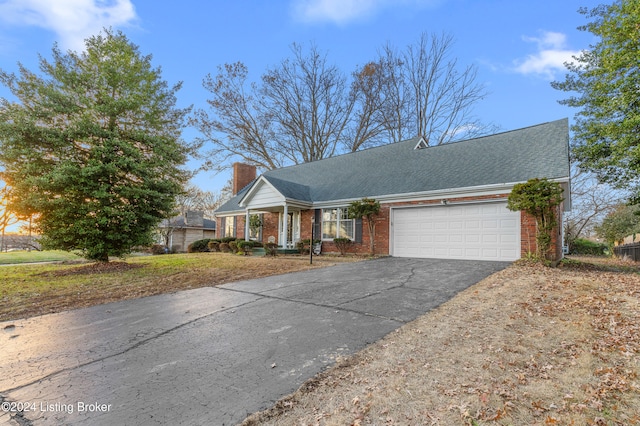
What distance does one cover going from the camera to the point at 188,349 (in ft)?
11.5

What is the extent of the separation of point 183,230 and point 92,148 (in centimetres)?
2038

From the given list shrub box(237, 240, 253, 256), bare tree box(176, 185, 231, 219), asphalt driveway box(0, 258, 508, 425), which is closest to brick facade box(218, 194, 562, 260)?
shrub box(237, 240, 253, 256)

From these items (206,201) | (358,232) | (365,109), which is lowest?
(358,232)

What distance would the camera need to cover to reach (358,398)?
2422 millimetres

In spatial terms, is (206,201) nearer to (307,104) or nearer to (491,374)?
(307,104)

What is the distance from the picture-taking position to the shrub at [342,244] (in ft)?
44.7

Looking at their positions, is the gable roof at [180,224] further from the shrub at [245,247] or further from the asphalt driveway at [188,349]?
the asphalt driveway at [188,349]

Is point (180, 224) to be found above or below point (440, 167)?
below

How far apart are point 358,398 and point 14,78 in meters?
13.2

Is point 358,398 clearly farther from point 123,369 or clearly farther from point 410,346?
point 123,369

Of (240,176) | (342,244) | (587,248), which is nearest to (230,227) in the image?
(240,176)

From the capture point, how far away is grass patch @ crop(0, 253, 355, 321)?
579cm

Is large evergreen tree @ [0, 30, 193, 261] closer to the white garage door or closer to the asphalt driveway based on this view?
the asphalt driveway

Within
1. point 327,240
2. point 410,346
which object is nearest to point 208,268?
point 327,240
